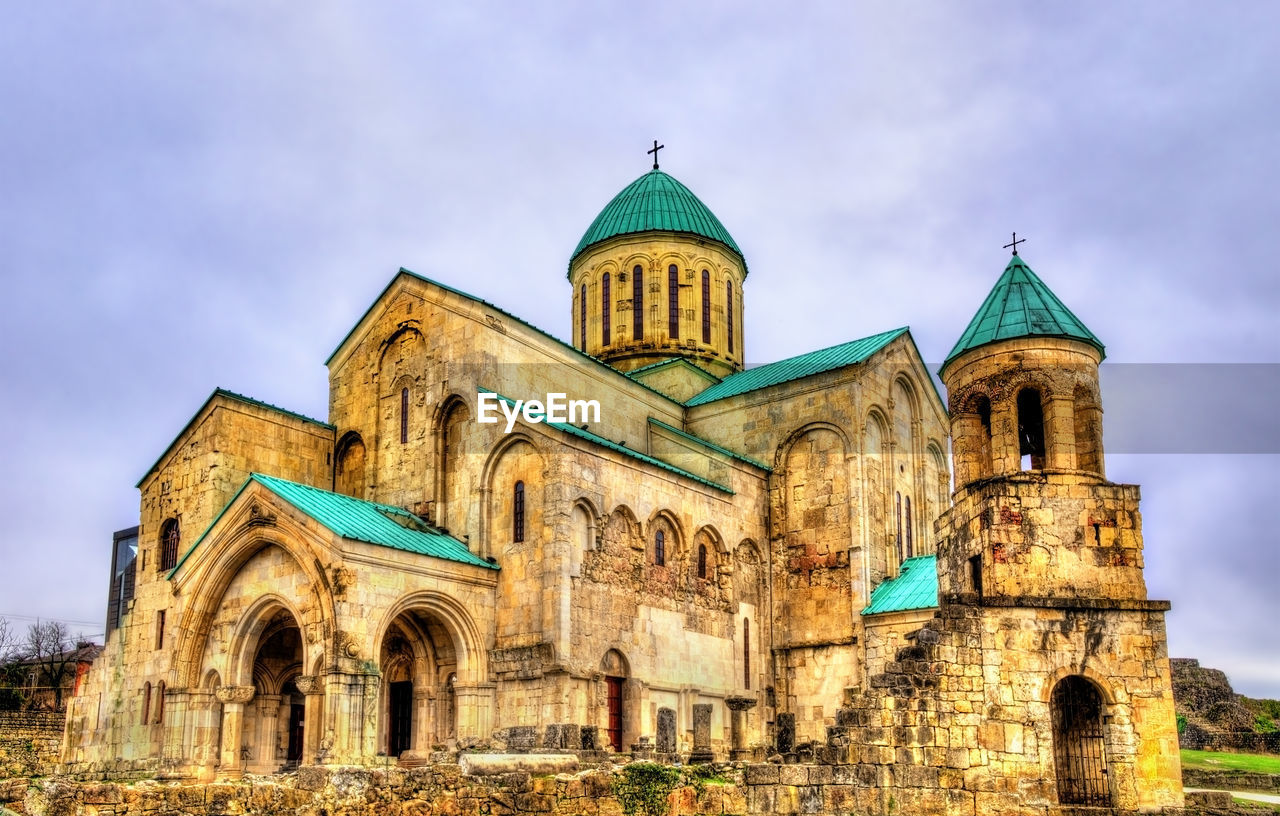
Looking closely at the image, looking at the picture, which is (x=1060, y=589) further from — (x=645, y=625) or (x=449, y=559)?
(x=449, y=559)

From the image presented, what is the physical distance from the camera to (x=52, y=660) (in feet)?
147

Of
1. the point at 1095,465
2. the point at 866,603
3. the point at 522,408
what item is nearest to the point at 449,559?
the point at 522,408

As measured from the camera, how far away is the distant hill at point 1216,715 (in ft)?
100

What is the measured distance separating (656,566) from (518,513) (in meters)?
3.24

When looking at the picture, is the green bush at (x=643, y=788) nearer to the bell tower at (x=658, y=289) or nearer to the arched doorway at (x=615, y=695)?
the arched doorway at (x=615, y=695)

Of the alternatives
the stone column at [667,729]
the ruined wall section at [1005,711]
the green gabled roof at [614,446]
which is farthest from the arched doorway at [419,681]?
the ruined wall section at [1005,711]

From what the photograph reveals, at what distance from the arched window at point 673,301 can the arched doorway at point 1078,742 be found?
1720 cm

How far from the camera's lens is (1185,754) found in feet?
89.5

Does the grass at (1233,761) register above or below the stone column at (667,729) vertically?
below

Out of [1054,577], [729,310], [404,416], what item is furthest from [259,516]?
[729,310]

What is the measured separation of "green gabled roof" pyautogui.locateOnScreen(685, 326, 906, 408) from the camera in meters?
27.3

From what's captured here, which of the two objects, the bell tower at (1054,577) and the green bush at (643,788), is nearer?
the green bush at (643,788)

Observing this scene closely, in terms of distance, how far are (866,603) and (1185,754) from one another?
922 centimetres

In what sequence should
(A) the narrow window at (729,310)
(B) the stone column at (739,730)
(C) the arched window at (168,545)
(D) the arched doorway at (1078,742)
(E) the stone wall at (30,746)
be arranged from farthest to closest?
1. (A) the narrow window at (729,310)
2. (E) the stone wall at (30,746)
3. (C) the arched window at (168,545)
4. (B) the stone column at (739,730)
5. (D) the arched doorway at (1078,742)
